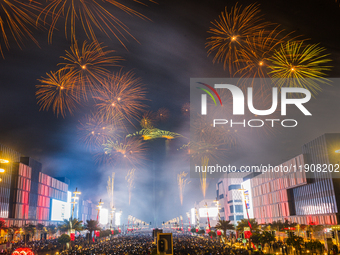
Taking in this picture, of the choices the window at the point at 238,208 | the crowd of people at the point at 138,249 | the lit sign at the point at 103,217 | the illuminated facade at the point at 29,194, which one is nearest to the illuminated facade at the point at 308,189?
the window at the point at 238,208

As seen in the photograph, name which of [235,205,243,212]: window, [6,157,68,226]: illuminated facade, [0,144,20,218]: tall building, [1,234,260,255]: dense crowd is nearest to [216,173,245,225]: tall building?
[235,205,243,212]: window

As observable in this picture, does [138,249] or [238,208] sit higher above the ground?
[238,208]

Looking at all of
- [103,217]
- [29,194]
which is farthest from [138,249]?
[103,217]

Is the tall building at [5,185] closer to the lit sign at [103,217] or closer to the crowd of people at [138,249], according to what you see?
the crowd of people at [138,249]

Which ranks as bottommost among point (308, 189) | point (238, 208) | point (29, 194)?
point (238, 208)

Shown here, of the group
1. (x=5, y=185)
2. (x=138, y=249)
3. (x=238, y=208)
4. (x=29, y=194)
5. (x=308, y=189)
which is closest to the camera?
(x=138, y=249)

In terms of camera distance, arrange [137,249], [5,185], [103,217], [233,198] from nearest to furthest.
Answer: [137,249] < [5,185] < [233,198] < [103,217]

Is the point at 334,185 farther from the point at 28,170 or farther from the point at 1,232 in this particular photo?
the point at 28,170

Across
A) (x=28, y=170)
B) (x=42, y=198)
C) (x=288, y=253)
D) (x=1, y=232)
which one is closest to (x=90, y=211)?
(x=42, y=198)

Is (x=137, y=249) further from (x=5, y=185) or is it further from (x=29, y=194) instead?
(x=29, y=194)
